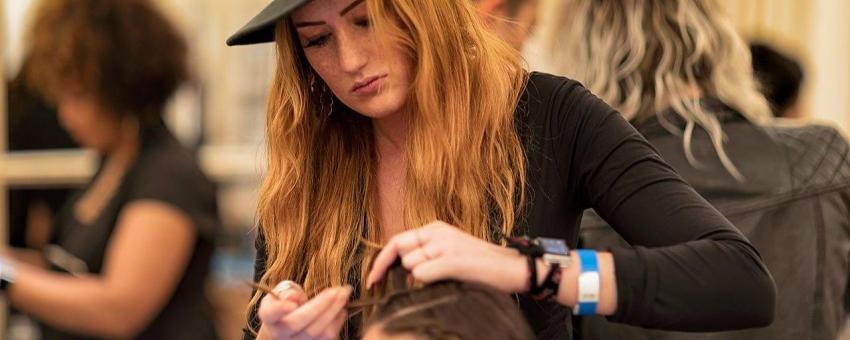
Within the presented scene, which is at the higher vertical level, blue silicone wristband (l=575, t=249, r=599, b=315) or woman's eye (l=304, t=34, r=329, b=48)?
woman's eye (l=304, t=34, r=329, b=48)

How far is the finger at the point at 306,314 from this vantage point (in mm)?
1234

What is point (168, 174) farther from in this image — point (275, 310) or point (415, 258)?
point (415, 258)

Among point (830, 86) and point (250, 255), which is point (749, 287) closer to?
point (830, 86)

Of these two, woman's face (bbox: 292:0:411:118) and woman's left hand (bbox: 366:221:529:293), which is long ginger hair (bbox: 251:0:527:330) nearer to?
woman's face (bbox: 292:0:411:118)

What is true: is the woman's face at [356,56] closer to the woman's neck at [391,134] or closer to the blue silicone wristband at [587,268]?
the woman's neck at [391,134]

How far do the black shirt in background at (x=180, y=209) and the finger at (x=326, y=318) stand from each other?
5.14 feet

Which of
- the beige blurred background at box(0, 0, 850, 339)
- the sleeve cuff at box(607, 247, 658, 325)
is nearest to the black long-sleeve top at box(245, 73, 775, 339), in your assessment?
the sleeve cuff at box(607, 247, 658, 325)

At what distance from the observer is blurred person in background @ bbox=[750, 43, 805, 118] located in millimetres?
3488

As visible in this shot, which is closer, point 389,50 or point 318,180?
point 389,50

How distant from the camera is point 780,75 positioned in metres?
3.50

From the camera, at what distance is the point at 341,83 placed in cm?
148

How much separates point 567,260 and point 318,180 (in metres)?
0.46

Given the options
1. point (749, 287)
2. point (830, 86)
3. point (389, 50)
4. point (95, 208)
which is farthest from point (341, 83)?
point (830, 86)

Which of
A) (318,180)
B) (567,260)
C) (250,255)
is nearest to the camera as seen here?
(567,260)
